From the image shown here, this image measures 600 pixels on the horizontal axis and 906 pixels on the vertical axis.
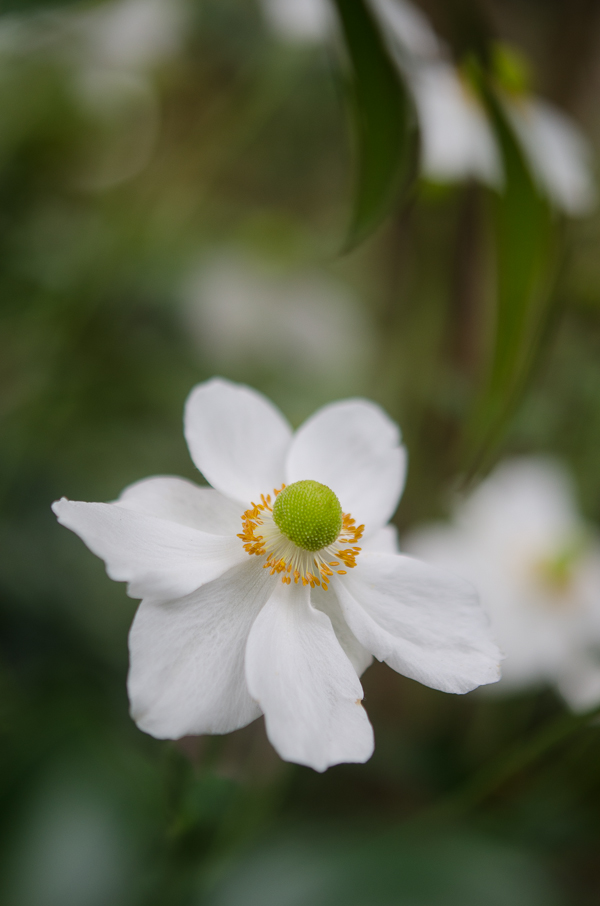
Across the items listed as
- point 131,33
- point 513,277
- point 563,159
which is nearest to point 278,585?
point 513,277

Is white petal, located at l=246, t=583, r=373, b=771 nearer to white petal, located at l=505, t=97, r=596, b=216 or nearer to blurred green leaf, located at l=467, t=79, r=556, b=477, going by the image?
blurred green leaf, located at l=467, t=79, r=556, b=477

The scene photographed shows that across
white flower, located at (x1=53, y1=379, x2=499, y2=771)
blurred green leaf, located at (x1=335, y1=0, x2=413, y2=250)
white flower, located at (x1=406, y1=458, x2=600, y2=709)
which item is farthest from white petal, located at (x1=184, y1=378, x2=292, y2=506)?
white flower, located at (x1=406, y1=458, x2=600, y2=709)

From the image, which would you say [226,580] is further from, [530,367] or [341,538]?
[530,367]

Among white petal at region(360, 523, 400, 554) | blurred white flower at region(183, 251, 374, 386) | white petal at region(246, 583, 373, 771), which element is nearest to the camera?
white petal at region(246, 583, 373, 771)

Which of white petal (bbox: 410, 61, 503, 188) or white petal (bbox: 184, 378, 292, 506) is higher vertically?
white petal (bbox: 410, 61, 503, 188)

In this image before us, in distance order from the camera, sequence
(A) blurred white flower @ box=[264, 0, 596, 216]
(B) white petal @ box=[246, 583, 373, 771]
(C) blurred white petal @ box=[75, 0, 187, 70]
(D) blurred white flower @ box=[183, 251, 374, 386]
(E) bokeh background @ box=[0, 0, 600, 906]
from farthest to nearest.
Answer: (D) blurred white flower @ box=[183, 251, 374, 386]
(C) blurred white petal @ box=[75, 0, 187, 70]
(A) blurred white flower @ box=[264, 0, 596, 216]
(E) bokeh background @ box=[0, 0, 600, 906]
(B) white petal @ box=[246, 583, 373, 771]

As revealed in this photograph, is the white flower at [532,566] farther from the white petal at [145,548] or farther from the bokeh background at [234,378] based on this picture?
the white petal at [145,548]
